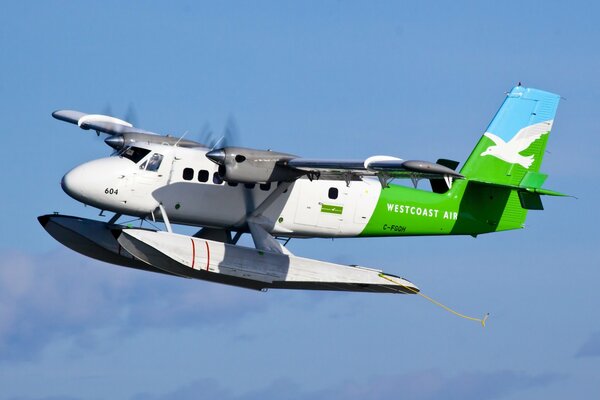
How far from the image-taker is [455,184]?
Answer: 32281 mm

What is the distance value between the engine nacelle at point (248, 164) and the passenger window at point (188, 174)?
1196 millimetres

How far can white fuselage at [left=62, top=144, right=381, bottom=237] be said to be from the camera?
95.8ft

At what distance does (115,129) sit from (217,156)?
5092 mm

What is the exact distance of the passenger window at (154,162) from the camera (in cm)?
2955

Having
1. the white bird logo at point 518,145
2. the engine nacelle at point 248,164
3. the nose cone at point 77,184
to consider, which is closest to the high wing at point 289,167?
the engine nacelle at point 248,164

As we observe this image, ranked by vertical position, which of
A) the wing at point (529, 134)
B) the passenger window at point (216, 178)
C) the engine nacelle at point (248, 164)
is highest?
the wing at point (529, 134)

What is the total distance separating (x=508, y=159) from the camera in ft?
108

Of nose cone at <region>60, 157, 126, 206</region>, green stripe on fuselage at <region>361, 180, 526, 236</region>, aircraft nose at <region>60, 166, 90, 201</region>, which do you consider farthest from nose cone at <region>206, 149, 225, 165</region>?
green stripe on fuselage at <region>361, 180, 526, 236</region>

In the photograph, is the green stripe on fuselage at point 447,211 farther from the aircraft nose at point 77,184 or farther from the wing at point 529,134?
the aircraft nose at point 77,184

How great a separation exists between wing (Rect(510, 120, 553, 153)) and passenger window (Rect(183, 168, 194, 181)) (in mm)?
8182

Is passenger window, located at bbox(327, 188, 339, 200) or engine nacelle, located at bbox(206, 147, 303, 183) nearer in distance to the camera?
engine nacelle, located at bbox(206, 147, 303, 183)

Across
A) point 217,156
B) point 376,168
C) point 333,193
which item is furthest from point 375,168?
point 333,193

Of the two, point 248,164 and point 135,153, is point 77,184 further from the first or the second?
point 248,164

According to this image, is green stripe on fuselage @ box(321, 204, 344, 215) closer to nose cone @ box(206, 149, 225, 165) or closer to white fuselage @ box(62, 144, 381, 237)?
white fuselage @ box(62, 144, 381, 237)
